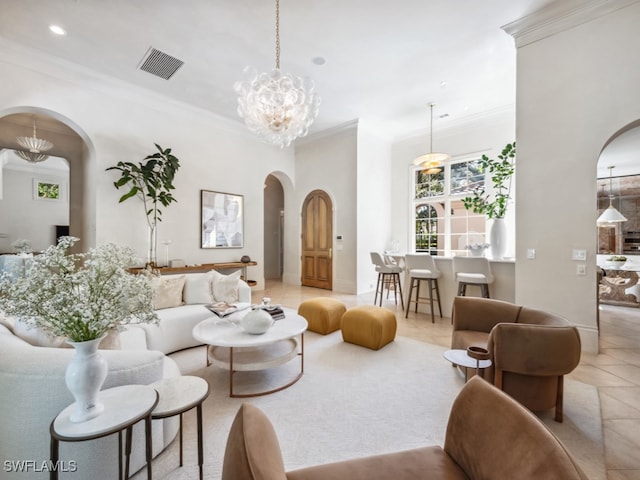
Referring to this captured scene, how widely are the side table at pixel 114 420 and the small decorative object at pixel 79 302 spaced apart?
5 centimetres

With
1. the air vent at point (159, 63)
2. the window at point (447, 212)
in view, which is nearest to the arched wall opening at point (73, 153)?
the air vent at point (159, 63)

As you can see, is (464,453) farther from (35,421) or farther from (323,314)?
(323,314)

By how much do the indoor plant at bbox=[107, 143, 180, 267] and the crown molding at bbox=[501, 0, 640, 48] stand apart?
212 inches

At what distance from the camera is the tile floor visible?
1710 mm

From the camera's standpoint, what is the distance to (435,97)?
529 centimetres

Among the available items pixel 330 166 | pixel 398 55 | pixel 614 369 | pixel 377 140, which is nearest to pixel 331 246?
pixel 330 166

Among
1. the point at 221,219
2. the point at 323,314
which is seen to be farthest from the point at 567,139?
the point at 221,219

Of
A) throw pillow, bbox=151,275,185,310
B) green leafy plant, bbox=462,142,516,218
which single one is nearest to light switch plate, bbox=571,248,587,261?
green leafy plant, bbox=462,142,516,218

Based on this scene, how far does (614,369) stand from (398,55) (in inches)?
181

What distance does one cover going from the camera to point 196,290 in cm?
368

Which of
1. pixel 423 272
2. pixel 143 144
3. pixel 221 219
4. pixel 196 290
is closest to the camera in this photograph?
pixel 196 290

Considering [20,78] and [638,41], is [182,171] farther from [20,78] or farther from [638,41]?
[638,41]

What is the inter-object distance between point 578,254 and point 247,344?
149 inches

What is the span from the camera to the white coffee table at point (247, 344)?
2309mm
